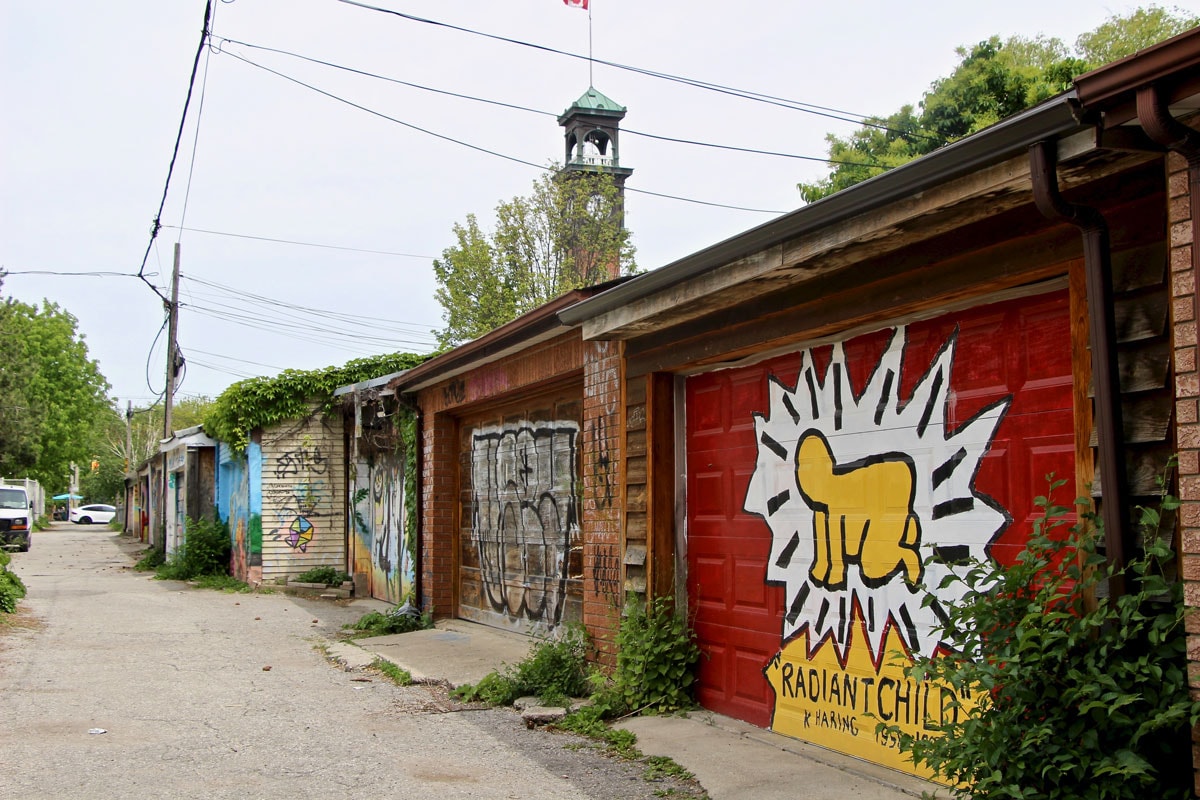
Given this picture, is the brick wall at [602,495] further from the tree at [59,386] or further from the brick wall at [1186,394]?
the tree at [59,386]

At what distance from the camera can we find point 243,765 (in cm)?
600

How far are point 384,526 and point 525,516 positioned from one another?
17.7 feet

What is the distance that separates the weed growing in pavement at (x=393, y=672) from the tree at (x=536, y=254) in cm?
1841

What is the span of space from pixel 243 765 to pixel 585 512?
3.23 m

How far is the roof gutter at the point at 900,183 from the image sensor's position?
3697mm

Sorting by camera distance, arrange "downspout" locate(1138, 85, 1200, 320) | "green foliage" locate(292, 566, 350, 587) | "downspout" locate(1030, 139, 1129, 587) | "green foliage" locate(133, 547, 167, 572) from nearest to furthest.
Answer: "downspout" locate(1138, 85, 1200, 320), "downspout" locate(1030, 139, 1129, 587), "green foliage" locate(292, 566, 350, 587), "green foliage" locate(133, 547, 167, 572)

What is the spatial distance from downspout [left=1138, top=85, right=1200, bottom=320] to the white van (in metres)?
31.8

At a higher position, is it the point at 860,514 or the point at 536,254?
the point at 536,254

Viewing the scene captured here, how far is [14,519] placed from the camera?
2961 centimetres

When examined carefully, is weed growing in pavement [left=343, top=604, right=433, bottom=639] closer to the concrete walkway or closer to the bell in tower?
the concrete walkway

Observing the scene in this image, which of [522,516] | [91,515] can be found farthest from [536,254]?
[91,515]

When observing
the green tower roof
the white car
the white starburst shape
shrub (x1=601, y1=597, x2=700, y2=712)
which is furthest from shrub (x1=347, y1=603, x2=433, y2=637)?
the white car

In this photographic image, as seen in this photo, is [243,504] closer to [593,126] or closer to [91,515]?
[593,126]

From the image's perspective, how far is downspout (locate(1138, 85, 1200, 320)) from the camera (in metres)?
3.24
